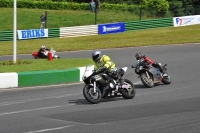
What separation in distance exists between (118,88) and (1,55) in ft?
61.7

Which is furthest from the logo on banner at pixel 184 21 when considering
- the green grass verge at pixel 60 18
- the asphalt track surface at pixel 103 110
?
the asphalt track surface at pixel 103 110

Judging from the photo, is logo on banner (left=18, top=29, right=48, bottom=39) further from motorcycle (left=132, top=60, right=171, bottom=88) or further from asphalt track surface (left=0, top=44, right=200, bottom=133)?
motorcycle (left=132, top=60, right=171, bottom=88)

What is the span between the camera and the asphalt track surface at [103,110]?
34.6ft

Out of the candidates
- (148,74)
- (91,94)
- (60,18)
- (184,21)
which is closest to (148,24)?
(184,21)

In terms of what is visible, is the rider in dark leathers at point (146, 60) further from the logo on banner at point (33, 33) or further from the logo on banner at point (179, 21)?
the logo on banner at point (179, 21)

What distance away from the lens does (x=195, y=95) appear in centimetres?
1488

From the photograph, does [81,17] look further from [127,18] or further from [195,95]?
[195,95]

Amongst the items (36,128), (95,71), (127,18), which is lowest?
(36,128)

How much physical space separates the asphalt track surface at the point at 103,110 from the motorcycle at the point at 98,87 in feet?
0.59

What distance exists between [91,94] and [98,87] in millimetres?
380

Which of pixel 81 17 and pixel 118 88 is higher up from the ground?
pixel 81 17

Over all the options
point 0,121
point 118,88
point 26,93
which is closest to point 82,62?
point 26,93

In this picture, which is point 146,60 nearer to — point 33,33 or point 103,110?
point 103,110

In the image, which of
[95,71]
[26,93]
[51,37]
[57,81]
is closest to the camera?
[95,71]
